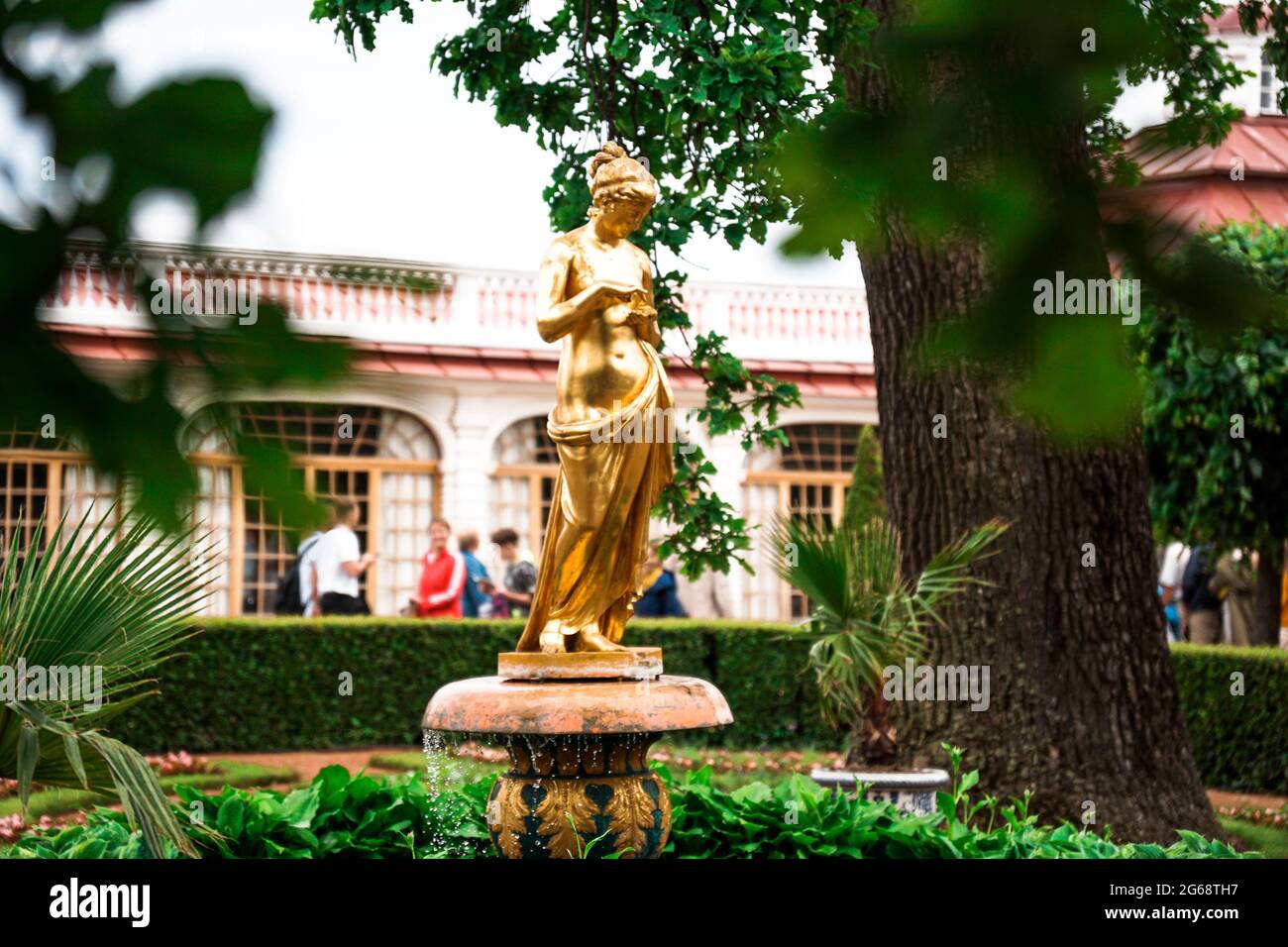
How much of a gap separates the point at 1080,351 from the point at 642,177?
13.8ft

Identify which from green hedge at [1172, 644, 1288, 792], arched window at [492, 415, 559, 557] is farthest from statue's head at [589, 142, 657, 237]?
arched window at [492, 415, 559, 557]

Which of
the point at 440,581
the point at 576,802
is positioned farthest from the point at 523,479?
the point at 576,802

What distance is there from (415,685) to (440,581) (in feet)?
3.53

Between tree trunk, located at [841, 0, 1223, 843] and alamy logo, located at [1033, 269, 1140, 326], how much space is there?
230 inches

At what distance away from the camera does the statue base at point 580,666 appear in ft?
17.0

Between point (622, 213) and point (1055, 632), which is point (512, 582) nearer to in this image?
point (1055, 632)

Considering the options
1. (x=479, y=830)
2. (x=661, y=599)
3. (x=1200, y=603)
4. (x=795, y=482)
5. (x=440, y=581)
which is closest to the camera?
(x=479, y=830)

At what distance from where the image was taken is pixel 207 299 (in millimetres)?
978

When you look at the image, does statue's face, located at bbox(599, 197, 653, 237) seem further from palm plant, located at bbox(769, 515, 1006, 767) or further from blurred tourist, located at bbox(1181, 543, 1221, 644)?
blurred tourist, located at bbox(1181, 543, 1221, 644)

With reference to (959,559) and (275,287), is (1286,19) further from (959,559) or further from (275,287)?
(959,559)

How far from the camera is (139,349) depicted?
0.97m

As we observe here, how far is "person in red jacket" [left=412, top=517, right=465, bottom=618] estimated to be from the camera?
12188 millimetres

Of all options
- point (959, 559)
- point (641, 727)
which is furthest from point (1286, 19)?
point (959, 559)

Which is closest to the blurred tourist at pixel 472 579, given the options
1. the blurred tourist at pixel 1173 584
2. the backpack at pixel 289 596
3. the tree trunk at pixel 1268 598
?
the backpack at pixel 289 596
